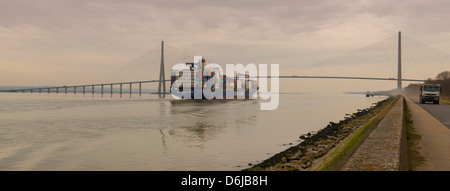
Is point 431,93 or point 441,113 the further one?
→ point 431,93

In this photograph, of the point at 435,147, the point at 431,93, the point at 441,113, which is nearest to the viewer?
the point at 435,147

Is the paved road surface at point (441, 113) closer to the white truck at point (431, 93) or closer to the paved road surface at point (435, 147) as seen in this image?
the paved road surface at point (435, 147)

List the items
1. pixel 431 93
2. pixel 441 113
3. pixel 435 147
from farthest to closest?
pixel 431 93 < pixel 441 113 < pixel 435 147

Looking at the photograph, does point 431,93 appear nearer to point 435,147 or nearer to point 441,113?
point 441,113

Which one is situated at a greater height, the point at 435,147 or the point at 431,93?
the point at 431,93

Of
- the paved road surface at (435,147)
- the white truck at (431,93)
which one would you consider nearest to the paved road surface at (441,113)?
the paved road surface at (435,147)

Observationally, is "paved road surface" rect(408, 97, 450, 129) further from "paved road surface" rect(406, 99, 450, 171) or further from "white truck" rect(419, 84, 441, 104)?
"white truck" rect(419, 84, 441, 104)

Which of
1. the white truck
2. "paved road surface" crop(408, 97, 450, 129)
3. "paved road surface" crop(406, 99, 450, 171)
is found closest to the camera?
"paved road surface" crop(406, 99, 450, 171)

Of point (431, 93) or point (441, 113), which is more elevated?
point (431, 93)

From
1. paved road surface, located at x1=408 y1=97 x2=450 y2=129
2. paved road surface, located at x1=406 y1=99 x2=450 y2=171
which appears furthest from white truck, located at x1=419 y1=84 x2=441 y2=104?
paved road surface, located at x1=406 y1=99 x2=450 y2=171

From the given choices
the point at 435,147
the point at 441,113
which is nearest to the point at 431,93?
the point at 441,113
